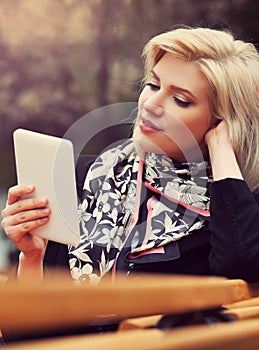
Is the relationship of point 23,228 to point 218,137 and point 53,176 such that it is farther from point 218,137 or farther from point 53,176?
point 218,137

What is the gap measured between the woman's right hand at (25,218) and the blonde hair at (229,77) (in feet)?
1.24

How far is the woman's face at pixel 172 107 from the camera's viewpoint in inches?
44.8

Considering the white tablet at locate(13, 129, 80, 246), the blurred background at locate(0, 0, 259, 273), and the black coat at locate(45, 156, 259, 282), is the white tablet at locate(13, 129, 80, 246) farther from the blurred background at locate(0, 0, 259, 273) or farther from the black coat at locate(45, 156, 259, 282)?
the blurred background at locate(0, 0, 259, 273)

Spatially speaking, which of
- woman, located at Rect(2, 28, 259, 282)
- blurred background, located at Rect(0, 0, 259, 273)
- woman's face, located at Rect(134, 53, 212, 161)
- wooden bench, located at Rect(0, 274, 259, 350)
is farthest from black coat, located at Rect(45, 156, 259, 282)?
blurred background, located at Rect(0, 0, 259, 273)

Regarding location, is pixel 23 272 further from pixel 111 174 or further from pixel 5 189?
pixel 5 189

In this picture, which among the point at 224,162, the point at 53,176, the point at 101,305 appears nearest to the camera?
the point at 101,305

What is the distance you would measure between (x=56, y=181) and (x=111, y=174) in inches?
9.1

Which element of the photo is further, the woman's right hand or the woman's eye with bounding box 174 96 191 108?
the woman's eye with bounding box 174 96 191 108

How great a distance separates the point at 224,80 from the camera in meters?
1.15

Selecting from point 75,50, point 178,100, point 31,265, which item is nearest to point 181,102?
point 178,100

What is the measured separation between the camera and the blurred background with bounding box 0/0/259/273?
7.93 ft

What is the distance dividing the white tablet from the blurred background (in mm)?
1299

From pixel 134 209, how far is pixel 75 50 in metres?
1.48

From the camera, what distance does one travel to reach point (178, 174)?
119cm
